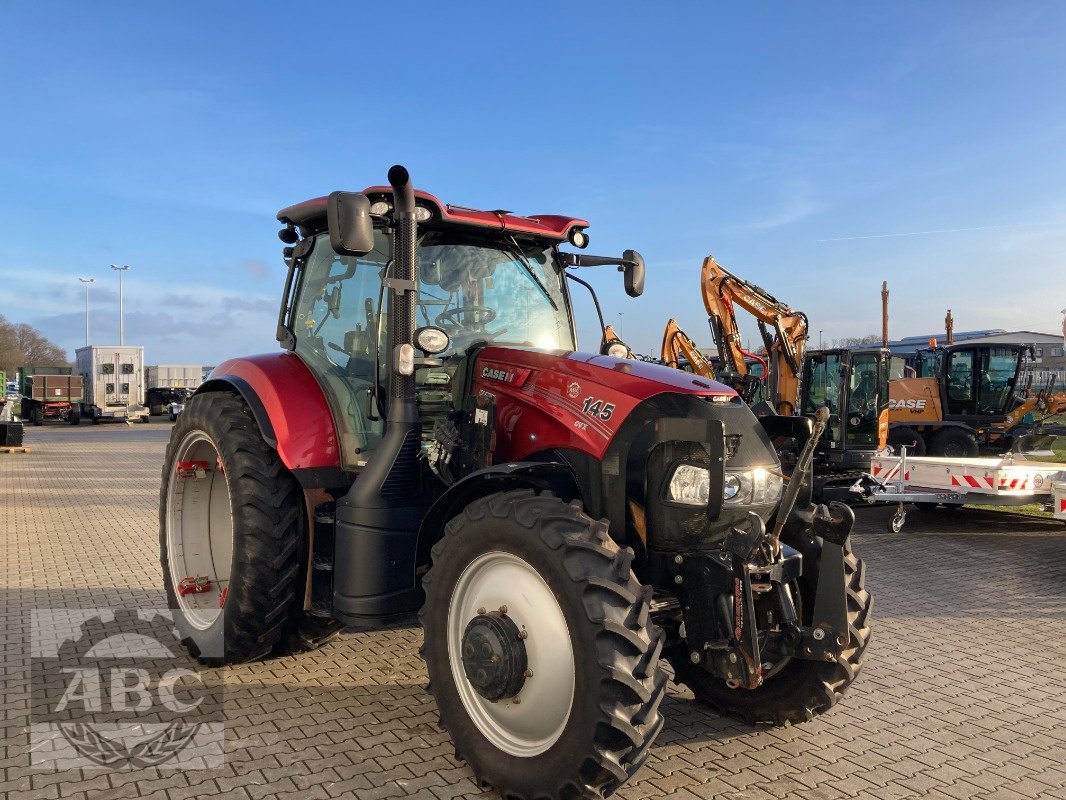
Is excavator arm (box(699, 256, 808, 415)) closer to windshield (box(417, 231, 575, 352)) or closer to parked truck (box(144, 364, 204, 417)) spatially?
windshield (box(417, 231, 575, 352))

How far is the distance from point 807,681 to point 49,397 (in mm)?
37598

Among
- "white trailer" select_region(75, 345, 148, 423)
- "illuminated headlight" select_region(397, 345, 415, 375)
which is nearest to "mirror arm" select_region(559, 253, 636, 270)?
"illuminated headlight" select_region(397, 345, 415, 375)

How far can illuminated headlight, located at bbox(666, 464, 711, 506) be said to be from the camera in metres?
3.23

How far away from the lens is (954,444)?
14.8 metres

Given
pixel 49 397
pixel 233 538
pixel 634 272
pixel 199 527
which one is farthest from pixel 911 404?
pixel 49 397

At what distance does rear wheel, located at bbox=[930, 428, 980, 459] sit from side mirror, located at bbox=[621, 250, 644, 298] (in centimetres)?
1191

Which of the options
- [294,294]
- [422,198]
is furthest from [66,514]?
[422,198]

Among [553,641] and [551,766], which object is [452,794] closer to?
[551,766]

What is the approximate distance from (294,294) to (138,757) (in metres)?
2.59

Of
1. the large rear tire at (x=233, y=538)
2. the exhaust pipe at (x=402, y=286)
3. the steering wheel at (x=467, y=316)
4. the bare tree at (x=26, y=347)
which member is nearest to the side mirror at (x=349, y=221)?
the exhaust pipe at (x=402, y=286)

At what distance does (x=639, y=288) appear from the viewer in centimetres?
495

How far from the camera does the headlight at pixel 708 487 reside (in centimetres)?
323

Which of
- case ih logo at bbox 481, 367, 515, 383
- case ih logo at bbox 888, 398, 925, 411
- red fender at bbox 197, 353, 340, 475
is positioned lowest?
case ih logo at bbox 888, 398, 925, 411

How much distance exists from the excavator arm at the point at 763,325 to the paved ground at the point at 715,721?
665 centimetres
